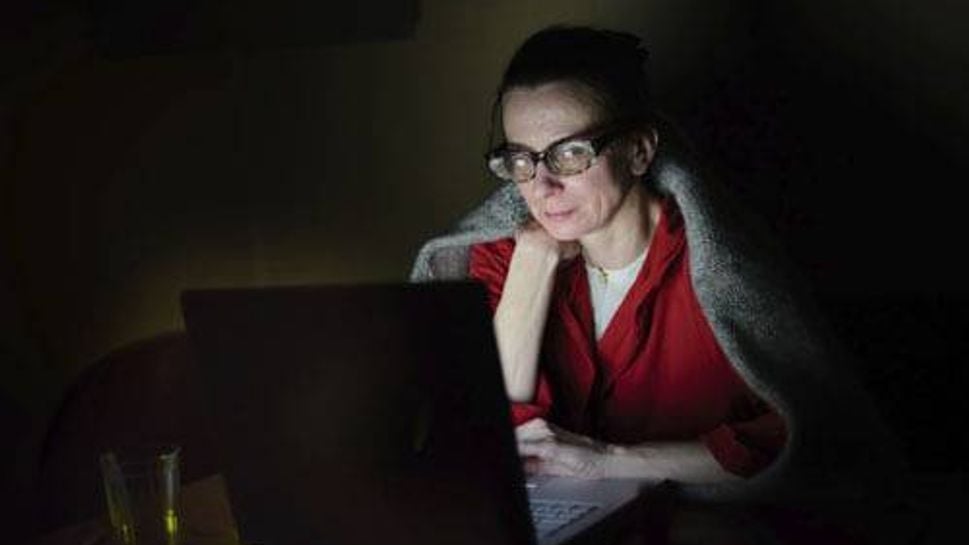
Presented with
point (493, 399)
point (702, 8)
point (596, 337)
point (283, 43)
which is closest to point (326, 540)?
point (493, 399)

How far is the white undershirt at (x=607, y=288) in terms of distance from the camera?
159cm

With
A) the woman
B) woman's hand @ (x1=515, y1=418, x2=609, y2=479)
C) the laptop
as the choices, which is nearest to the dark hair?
the woman

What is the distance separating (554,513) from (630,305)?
37 cm

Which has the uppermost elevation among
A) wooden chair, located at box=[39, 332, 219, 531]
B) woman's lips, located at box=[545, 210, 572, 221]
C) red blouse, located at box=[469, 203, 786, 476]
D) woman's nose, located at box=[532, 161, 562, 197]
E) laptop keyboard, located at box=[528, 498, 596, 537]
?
woman's nose, located at box=[532, 161, 562, 197]

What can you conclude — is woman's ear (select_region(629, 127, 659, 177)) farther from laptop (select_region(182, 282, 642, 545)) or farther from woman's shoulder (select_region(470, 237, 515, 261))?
laptop (select_region(182, 282, 642, 545))

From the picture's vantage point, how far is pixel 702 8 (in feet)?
4.99

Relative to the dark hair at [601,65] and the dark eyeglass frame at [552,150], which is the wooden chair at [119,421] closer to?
the dark eyeglass frame at [552,150]

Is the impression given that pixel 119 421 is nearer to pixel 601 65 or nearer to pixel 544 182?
pixel 544 182

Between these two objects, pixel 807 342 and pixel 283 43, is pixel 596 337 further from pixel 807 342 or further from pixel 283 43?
pixel 283 43

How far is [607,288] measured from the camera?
1.61 metres

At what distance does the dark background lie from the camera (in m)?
1.44

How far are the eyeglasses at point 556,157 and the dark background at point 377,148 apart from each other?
0.05 m

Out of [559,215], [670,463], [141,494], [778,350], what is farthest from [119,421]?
[778,350]

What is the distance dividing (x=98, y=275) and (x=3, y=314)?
0.52ft
